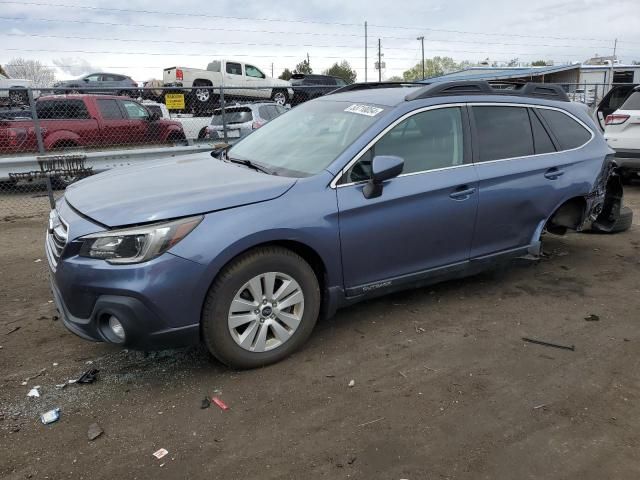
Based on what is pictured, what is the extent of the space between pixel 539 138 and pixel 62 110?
30.1 ft

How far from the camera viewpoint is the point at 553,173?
14.8 feet

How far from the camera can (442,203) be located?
3896 mm

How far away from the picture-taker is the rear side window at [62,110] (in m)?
9.93

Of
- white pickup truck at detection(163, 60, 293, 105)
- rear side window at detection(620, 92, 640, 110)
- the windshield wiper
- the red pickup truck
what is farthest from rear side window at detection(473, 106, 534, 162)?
white pickup truck at detection(163, 60, 293, 105)

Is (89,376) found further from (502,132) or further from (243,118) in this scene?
(243,118)

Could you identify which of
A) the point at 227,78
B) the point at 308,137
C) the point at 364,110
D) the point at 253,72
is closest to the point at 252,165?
the point at 308,137

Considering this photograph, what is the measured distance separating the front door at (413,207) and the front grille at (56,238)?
5.54ft

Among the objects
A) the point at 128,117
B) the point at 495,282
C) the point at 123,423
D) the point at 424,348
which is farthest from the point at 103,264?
the point at 128,117

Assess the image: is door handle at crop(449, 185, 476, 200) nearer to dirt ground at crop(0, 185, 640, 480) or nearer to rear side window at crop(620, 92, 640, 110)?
dirt ground at crop(0, 185, 640, 480)

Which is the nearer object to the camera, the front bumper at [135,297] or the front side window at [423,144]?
the front bumper at [135,297]

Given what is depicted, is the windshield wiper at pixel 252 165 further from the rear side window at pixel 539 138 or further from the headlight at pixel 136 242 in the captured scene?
the rear side window at pixel 539 138

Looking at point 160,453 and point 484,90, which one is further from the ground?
point 484,90

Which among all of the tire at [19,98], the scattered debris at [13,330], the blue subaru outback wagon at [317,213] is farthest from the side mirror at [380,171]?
the tire at [19,98]

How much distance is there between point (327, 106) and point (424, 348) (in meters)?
2.06
